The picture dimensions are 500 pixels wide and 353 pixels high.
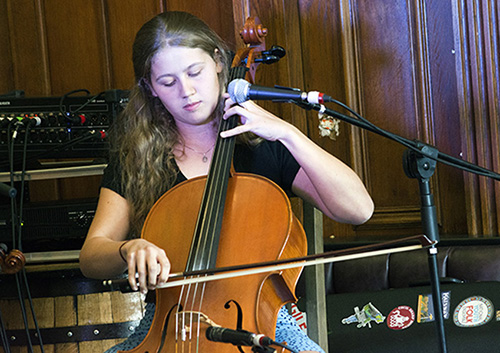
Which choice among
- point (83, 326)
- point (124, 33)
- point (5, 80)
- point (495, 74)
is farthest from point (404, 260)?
point (5, 80)

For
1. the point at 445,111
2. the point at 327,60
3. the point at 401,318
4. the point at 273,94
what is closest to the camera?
the point at 273,94

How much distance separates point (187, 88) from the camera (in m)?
1.39

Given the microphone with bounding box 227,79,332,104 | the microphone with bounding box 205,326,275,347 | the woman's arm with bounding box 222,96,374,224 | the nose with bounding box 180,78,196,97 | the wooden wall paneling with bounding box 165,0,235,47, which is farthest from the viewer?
the wooden wall paneling with bounding box 165,0,235,47

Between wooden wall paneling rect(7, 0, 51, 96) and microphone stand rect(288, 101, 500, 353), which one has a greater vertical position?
wooden wall paneling rect(7, 0, 51, 96)

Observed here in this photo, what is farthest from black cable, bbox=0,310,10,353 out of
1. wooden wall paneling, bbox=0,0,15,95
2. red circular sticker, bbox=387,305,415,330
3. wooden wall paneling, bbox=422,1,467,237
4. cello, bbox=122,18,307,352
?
wooden wall paneling, bbox=422,1,467,237

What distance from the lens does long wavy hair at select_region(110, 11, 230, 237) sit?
57.4 inches

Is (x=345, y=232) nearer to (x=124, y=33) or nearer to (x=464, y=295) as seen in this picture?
(x=464, y=295)

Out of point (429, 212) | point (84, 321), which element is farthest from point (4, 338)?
point (429, 212)

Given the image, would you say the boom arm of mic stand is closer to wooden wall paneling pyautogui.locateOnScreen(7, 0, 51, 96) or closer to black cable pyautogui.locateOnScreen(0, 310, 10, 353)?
black cable pyautogui.locateOnScreen(0, 310, 10, 353)

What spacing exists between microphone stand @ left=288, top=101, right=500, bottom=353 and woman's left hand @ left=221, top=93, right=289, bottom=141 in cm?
18

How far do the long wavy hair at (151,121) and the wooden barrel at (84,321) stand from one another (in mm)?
300

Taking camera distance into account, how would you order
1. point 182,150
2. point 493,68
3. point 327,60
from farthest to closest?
point 327,60 → point 493,68 → point 182,150

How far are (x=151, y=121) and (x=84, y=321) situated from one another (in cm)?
53

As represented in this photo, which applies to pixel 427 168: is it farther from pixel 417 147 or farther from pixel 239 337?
pixel 239 337
